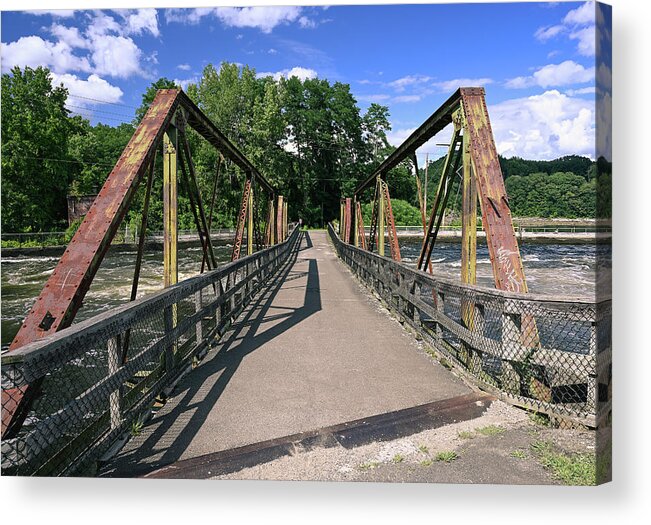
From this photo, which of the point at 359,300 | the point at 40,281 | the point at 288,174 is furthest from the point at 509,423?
the point at 288,174

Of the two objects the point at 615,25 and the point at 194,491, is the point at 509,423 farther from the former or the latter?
the point at 615,25

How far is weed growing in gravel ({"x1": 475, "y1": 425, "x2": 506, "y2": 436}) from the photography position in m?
3.28

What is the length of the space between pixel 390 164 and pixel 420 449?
813 cm

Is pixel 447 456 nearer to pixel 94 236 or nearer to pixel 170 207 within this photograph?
pixel 94 236

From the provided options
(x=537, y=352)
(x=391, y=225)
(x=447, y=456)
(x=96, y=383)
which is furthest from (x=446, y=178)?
(x=391, y=225)

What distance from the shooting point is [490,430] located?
3.32m

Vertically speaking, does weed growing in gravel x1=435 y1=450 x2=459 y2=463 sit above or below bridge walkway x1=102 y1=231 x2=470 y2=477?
above

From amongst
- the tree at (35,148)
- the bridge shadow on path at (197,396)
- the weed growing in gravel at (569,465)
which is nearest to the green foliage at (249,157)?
the tree at (35,148)

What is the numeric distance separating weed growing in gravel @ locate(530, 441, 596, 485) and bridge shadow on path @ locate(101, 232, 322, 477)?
2305mm

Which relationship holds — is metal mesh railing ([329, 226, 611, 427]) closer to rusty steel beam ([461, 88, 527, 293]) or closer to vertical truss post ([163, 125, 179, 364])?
rusty steel beam ([461, 88, 527, 293])

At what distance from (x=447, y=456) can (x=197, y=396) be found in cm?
227

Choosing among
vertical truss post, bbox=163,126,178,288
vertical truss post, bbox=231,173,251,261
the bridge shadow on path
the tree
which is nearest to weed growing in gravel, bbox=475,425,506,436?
the bridge shadow on path

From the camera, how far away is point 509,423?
3.42 meters

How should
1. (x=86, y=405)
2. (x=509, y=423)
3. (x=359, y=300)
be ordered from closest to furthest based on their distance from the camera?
(x=86, y=405) → (x=509, y=423) → (x=359, y=300)
